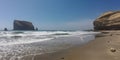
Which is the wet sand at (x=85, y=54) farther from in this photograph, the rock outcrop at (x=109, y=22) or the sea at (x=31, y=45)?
the rock outcrop at (x=109, y=22)

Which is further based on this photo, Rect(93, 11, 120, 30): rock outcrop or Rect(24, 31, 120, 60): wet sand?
Rect(93, 11, 120, 30): rock outcrop

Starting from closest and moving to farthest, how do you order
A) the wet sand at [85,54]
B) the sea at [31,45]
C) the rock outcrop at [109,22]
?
the wet sand at [85,54]
the sea at [31,45]
the rock outcrop at [109,22]

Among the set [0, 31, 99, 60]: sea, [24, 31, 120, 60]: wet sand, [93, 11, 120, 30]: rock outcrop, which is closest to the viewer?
[24, 31, 120, 60]: wet sand

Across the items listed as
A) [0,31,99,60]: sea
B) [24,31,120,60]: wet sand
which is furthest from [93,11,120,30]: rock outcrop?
[24,31,120,60]: wet sand

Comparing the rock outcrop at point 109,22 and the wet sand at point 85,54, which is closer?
the wet sand at point 85,54

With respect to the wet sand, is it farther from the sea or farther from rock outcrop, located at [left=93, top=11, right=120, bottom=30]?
rock outcrop, located at [left=93, top=11, right=120, bottom=30]

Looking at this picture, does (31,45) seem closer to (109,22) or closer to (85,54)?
(85,54)

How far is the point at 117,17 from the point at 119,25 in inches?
147

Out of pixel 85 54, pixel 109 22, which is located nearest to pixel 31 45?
pixel 85 54

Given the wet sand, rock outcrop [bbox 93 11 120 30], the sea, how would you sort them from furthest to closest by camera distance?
rock outcrop [bbox 93 11 120 30], the sea, the wet sand

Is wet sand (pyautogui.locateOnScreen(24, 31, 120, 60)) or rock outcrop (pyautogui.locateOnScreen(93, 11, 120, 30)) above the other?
rock outcrop (pyautogui.locateOnScreen(93, 11, 120, 30))

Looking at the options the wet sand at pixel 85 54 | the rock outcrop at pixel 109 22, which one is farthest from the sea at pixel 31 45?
the rock outcrop at pixel 109 22

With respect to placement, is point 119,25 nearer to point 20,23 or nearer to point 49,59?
point 49,59

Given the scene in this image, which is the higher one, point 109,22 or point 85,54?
point 109,22
